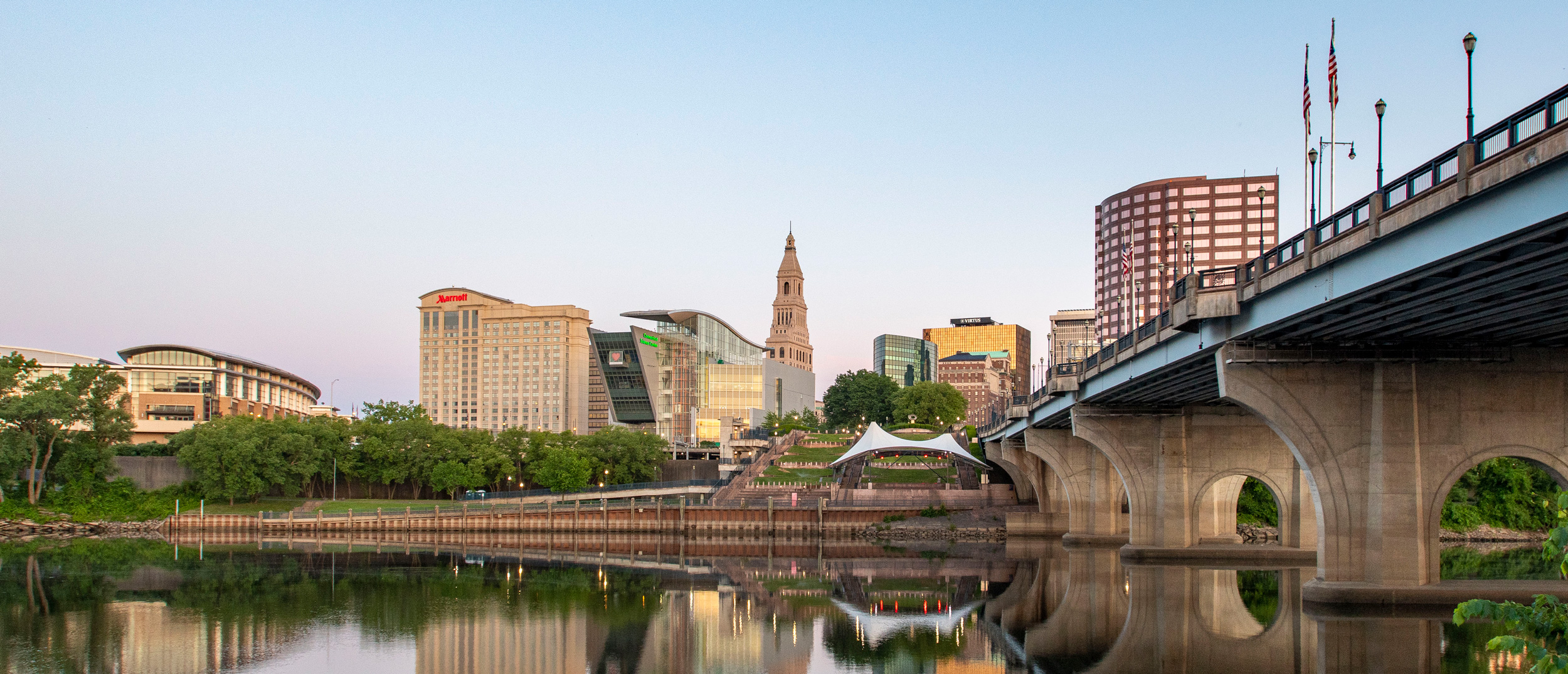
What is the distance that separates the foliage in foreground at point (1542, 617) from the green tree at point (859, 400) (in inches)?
6856

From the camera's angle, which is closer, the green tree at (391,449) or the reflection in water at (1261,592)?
the reflection in water at (1261,592)

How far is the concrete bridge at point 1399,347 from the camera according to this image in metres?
23.6

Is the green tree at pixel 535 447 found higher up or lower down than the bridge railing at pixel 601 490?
higher up

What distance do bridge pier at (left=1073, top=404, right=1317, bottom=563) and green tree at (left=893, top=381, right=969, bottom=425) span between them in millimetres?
104906

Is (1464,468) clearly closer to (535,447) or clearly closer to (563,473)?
(563,473)

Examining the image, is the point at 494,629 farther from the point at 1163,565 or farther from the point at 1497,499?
the point at 1497,499

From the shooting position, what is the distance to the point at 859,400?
616ft

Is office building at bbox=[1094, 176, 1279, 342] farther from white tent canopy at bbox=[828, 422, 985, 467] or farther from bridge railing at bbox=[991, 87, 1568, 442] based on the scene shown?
bridge railing at bbox=[991, 87, 1568, 442]

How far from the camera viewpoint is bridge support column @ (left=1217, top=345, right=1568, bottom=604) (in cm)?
3606

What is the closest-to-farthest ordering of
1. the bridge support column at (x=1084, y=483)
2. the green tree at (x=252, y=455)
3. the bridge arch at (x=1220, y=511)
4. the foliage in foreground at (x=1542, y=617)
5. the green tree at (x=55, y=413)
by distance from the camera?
the foliage in foreground at (x=1542, y=617) → the bridge arch at (x=1220, y=511) → the bridge support column at (x=1084, y=483) → the green tree at (x=55, y=413) → the green tree at (x=252, y=455)

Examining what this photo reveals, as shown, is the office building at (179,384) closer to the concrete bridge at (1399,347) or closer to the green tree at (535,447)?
the green tree at (535,447)

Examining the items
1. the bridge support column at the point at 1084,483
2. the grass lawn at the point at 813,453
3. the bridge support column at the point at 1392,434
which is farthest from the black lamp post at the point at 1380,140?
the grass lawn at the point at 813,453

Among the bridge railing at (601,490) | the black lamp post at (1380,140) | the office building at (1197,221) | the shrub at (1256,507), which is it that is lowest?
the bridge railing at (601,490)

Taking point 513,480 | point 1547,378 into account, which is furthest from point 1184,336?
point 513,480
